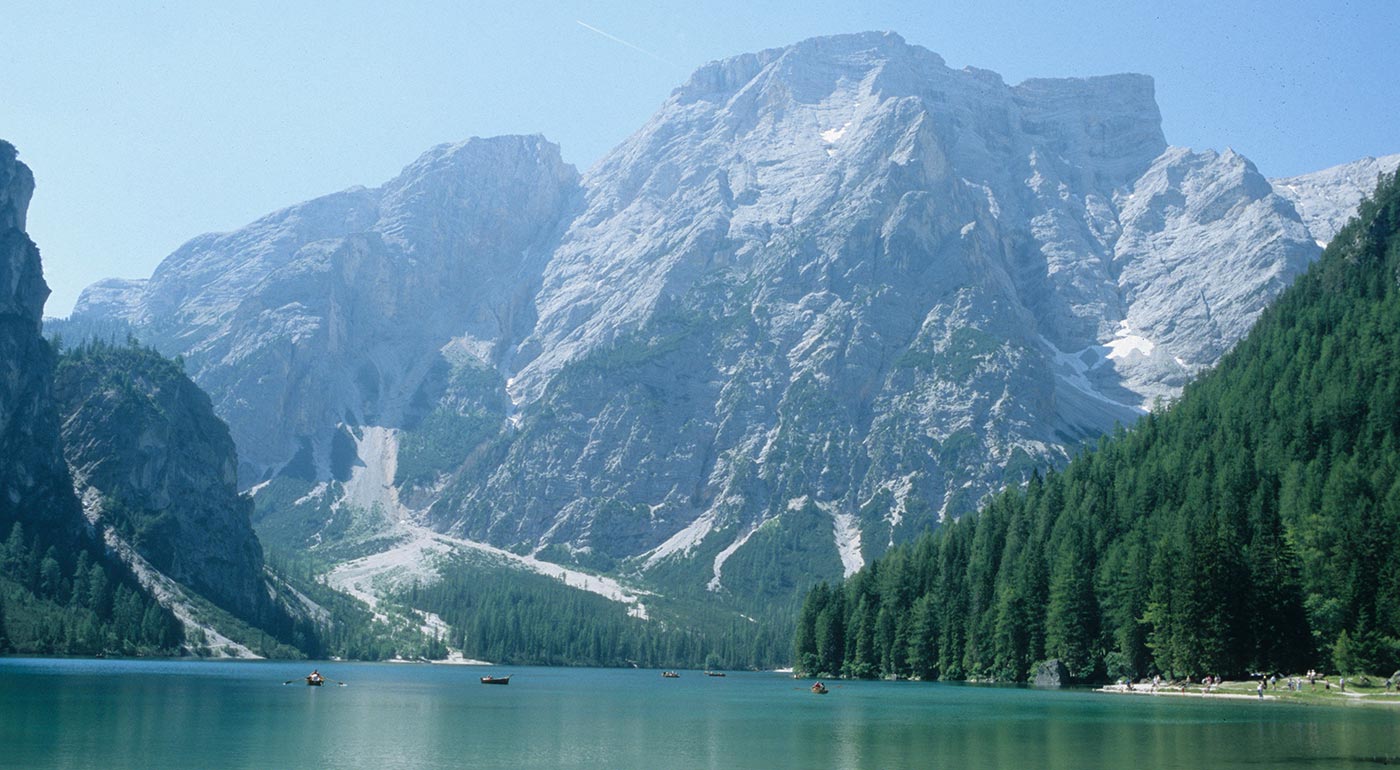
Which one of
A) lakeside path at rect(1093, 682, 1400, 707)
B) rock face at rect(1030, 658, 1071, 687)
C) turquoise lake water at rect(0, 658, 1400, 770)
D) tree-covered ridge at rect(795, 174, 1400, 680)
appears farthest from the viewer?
rock face at rect(1030, 658, 1071, 687)

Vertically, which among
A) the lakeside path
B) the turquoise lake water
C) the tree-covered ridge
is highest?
the tree-covered ridge

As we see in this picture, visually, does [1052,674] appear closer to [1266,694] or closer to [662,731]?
[1266,694]

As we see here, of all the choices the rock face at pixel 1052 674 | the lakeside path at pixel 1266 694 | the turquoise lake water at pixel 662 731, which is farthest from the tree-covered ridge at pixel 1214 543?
the turquoise lake water at pixel 662 731

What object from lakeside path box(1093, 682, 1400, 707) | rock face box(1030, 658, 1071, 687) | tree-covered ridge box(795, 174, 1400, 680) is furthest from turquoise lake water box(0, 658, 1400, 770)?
tree-covered ridge box(795, 174, 1400, 680)

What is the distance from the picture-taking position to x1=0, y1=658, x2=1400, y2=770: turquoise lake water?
61.7m

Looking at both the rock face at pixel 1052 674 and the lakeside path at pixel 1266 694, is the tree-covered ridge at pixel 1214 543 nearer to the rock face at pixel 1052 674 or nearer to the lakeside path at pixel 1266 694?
the rock face at pixel 1052 674

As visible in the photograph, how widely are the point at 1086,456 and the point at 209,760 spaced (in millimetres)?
139655

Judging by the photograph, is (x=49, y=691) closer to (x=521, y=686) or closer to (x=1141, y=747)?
(x=521, y=686)

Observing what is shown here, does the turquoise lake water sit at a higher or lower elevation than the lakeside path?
lower

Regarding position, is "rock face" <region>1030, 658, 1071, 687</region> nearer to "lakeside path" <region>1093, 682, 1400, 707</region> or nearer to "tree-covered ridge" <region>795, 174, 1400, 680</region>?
"tree-covered ridge" <region>795, 174, 1400, 680</region>

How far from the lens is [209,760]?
2361 inches

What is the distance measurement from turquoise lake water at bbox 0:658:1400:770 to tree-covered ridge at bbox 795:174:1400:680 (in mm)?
11816

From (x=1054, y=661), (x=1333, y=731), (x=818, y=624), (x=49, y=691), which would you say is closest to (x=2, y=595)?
(x=49, y=691)

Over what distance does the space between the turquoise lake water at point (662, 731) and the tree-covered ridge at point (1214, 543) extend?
11816 mm
